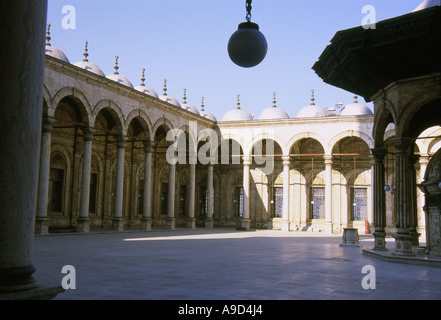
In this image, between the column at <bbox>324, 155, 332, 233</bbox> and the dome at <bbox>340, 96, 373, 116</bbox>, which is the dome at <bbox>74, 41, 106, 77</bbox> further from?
the dome at <bbox>340, 96, 373, 116</bbox>

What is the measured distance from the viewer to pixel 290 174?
1216 inches

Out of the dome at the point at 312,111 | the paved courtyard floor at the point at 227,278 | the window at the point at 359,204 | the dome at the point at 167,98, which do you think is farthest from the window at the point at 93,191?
the window at the point at 359,204

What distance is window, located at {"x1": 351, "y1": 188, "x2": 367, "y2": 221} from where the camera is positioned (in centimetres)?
2914

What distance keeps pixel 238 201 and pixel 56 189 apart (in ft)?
45.3

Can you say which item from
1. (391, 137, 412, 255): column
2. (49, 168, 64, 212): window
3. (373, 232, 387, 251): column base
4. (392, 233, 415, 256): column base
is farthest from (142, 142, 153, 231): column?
(392, 233, 415, 256): column base

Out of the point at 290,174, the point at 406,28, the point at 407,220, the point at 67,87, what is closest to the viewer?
the point at 406,28

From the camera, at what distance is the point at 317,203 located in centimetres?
3042

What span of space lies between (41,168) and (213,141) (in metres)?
14.1

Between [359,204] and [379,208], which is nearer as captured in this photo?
[379,208]

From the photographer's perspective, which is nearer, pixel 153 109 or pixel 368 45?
pixel 368 45

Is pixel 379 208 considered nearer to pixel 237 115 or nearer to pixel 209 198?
pixel 209 198

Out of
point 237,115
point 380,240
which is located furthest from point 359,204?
point 380,240
